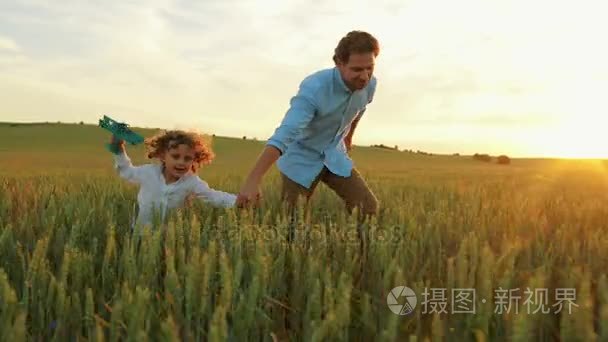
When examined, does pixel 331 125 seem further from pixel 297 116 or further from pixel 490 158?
pixel 490 158

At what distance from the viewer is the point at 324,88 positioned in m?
4.16

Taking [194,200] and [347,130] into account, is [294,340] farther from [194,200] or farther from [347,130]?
[347,130]

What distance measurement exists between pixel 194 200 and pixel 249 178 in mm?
917

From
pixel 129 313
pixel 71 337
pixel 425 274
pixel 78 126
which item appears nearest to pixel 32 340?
pixel 71 337

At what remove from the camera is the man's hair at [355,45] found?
3.77m

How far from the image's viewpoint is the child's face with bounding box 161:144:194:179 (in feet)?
13.1

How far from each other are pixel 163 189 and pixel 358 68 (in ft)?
4.73

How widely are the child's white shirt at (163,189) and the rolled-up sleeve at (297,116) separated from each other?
0.50 metres

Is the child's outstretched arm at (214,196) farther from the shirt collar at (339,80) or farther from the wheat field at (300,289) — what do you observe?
the shirt collar at (339,80)

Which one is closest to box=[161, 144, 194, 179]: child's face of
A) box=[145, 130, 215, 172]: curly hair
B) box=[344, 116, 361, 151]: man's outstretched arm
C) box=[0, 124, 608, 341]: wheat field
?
box=[145, 130, 215, 172]: curly hair

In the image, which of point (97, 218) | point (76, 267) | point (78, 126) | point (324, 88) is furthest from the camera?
point (78, 126)

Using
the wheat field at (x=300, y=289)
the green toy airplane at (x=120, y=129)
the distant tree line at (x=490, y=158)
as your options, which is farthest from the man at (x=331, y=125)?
the distant tree line at (x=490, y=158)

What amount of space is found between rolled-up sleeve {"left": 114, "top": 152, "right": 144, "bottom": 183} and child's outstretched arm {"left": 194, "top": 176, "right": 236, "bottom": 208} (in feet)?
1.30

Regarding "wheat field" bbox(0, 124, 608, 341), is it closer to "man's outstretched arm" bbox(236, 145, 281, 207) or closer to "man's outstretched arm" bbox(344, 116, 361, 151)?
"man's outstretched arm" bbox(236, 145, 281, 207)
